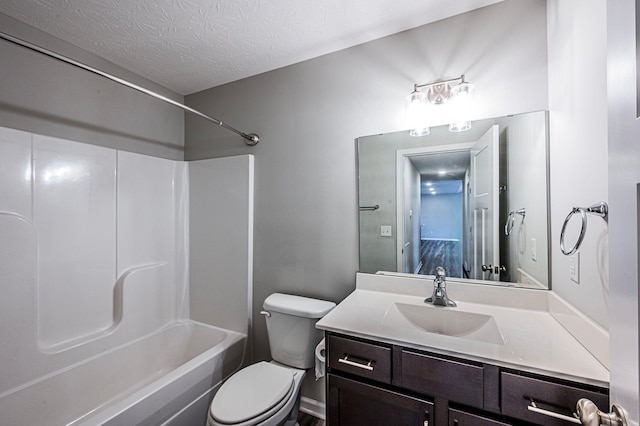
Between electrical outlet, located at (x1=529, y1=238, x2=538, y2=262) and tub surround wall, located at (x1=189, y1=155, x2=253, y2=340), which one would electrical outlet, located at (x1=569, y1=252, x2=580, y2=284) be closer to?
electrical outlet, located at (x1=529, y1=238, x2=538, y2=262)

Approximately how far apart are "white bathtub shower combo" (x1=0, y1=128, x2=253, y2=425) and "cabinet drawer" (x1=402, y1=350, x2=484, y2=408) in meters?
1.27

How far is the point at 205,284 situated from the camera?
7.35ft

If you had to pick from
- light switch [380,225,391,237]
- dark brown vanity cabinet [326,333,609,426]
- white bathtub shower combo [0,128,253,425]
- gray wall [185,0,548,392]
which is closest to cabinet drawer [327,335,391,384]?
dark brown vanity cabinet [326,333,609,426]

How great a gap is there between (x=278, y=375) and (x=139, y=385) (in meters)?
1.13

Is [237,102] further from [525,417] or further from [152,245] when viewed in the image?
[525,417]

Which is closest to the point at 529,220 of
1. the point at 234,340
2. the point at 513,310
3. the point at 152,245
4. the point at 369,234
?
the point at 513,310

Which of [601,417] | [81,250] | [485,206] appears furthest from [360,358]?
[81,250]

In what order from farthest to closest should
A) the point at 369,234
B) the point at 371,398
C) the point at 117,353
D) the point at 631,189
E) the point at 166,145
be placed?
the point at 166,145 → the point at 117,353 → the point at 369,234 → the point at 371,398 → the point at 631,189

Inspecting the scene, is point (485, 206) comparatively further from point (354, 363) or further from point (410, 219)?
point (354, 363)

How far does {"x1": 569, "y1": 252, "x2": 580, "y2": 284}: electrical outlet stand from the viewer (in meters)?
1.01

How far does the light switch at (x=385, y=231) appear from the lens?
1657mm

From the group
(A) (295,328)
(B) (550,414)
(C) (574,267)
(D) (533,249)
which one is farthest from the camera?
(A) (295,328)

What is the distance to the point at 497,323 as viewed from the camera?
118cm

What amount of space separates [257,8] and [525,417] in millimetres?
2042
